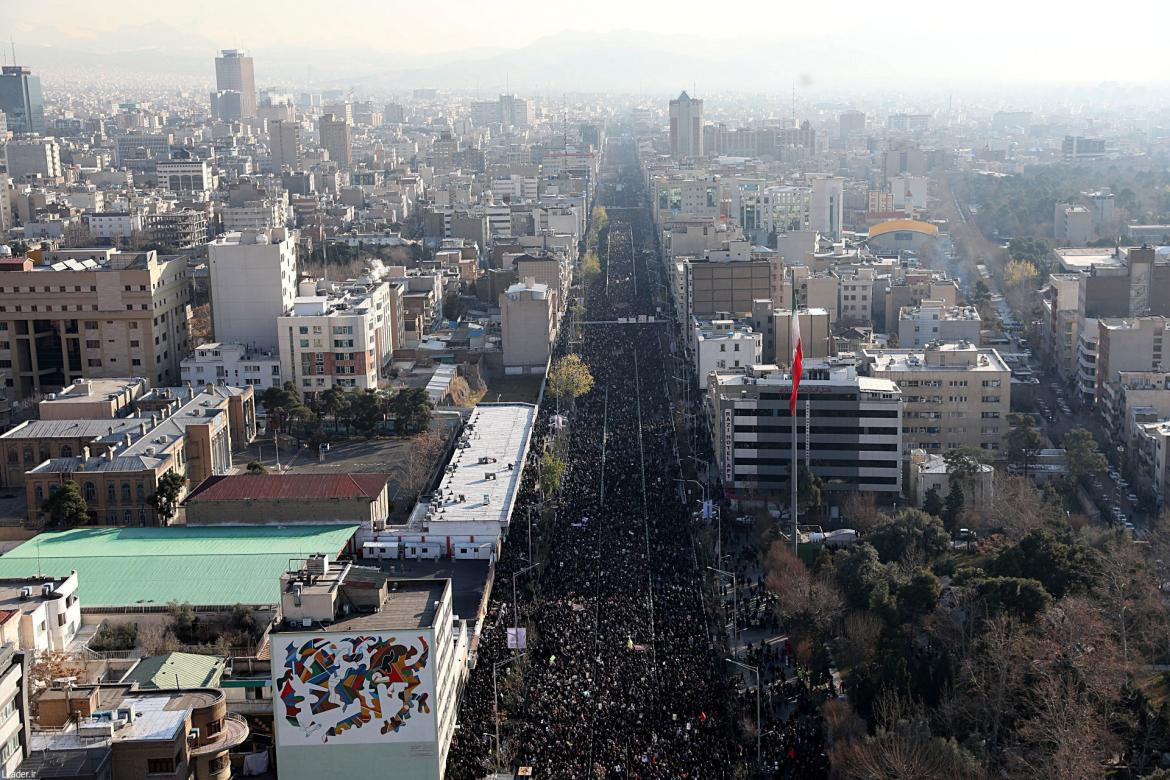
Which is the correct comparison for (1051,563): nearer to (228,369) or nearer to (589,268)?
(228,369)

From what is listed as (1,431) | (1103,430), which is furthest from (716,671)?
(1,431)

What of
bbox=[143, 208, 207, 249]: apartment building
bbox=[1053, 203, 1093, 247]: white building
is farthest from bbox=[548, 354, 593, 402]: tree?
bbox=[1053, 203, 1093, 247]: white building

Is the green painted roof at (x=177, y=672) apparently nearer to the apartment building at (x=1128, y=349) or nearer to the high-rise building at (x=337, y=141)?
the apartment building at (x=1128, y=349)

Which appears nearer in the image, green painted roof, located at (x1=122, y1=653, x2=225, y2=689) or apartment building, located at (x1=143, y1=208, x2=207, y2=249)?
green painted roof, located at (x1=122, y1=653, x2=225, y2=689)

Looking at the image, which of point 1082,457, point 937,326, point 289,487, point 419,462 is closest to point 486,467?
point 419,462

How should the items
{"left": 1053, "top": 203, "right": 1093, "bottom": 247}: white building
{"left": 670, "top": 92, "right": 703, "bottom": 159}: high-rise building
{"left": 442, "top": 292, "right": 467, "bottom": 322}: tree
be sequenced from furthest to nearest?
{"left": 670, "top": 92, "right": 703, "bottom": 159}: high-rise building → {"left": 1053, "top": 203, "right": 1093, "bottom": 247}: white building → {"left": 442, "top": 292, "right": 467, "bottom": 322}: tree

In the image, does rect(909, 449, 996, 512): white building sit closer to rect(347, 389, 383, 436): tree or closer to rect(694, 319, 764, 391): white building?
rect(694, 319, 764, 391): white building

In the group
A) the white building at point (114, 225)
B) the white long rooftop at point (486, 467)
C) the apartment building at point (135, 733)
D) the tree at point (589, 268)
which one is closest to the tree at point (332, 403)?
the white long rooftop at point (486, 467)
